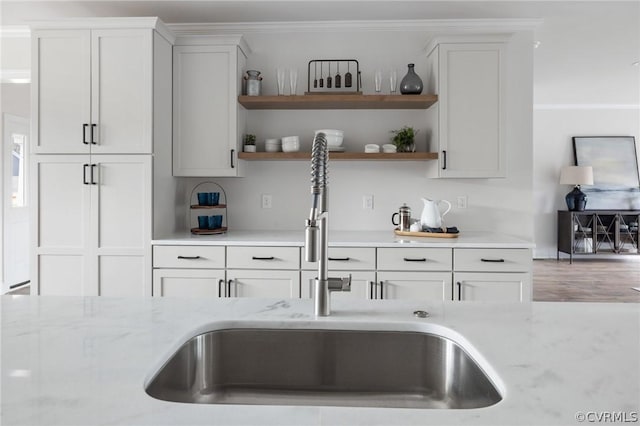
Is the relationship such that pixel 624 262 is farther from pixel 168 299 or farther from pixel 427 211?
pixel 168 299

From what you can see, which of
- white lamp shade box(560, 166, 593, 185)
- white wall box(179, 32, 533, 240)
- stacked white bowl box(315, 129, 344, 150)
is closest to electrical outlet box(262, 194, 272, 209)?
white wall box(179, 32, 533, 240)

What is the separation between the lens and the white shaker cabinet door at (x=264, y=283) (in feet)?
9.65

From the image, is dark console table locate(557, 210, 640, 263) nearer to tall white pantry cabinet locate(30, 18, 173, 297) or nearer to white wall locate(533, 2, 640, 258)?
white wall locate(533, 2, 640, 258)

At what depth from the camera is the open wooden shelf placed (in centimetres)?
324

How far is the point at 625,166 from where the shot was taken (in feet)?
24.2

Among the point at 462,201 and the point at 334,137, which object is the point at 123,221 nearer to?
the point at 334,137

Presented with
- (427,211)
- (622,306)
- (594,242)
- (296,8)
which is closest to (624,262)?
(594,242)

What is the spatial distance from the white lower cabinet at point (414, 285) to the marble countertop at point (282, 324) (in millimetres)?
1587

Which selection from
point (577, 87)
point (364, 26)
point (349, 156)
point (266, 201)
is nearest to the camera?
point (349, 156)

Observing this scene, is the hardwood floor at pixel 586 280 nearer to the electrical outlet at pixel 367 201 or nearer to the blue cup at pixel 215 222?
the electrical outlet at pixel 367 201

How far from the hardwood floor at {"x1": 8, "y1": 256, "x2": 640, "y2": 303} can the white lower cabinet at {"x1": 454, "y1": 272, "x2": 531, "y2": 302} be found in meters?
2.23

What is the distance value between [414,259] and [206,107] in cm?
178

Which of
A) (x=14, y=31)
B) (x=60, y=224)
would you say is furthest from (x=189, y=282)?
(x=14, y=31)

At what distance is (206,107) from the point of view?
3.32m
